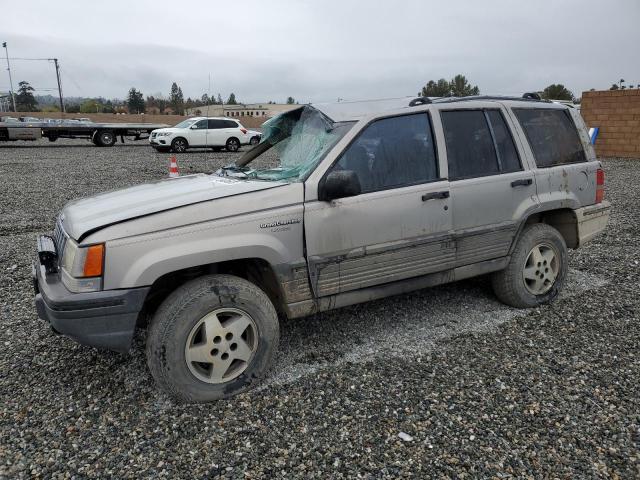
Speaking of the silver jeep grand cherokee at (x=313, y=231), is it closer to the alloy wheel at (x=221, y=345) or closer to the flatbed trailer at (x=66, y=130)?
the alloy wheel at (x=221, y=345)

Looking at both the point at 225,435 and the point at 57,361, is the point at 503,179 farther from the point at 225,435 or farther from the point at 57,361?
the point at 57,361

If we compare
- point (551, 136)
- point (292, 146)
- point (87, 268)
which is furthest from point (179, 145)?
point (87, 268)

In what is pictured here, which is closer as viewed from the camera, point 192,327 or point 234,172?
point 192,327

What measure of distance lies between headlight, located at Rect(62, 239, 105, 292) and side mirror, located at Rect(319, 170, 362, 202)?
1.33 meters

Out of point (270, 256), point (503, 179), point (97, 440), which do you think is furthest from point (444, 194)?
point (97, 440)

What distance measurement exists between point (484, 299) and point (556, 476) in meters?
2.26

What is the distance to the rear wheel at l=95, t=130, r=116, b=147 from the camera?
922 inches

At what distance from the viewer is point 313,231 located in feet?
9.90

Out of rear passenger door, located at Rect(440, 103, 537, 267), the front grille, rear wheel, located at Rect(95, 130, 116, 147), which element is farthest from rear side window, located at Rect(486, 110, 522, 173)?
rear wheel, located at Rect(95, 130, 116, 147)

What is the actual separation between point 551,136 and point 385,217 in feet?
6.51

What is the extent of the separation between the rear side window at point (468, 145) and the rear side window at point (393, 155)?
6.9 inches

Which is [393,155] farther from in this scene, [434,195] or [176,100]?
[176,100]

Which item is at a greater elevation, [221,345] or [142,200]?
[142,200]

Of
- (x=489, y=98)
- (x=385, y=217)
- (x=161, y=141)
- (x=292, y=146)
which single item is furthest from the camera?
(x=161, y=141)
